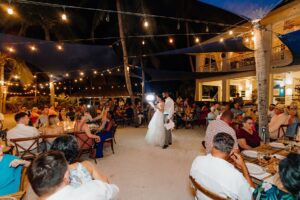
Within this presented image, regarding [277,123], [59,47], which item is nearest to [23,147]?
[59,47]

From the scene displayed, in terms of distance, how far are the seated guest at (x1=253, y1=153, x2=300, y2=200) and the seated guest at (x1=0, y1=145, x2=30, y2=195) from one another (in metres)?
2.08

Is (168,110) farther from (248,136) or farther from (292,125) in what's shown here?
(292,125)

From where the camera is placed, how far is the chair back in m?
3.98

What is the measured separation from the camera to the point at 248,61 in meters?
Result: 11.0

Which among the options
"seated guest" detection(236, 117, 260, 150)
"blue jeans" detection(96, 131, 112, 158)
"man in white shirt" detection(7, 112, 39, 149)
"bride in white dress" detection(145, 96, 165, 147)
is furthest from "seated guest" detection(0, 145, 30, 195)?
"bride in white dress" detection(145, 96, 165, 147)

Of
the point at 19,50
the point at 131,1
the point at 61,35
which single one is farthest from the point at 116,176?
the point at 61,35

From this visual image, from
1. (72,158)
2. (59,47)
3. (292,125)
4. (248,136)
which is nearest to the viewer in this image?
(72,158)

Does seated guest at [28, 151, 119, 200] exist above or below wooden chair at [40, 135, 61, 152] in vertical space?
above

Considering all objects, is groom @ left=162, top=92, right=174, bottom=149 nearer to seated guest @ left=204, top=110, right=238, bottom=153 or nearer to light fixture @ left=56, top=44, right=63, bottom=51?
seated guest @ left=204, top=110, right=238, bottom=153

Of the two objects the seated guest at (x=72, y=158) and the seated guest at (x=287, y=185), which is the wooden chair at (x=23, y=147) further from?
the seated guest at (x=287, y=185)

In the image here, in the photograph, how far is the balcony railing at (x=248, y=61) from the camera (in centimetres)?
891

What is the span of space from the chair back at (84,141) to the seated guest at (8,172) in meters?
2.10

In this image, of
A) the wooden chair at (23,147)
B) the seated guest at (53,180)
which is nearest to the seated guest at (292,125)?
the seated guest at (53,180)

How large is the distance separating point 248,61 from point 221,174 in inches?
444
